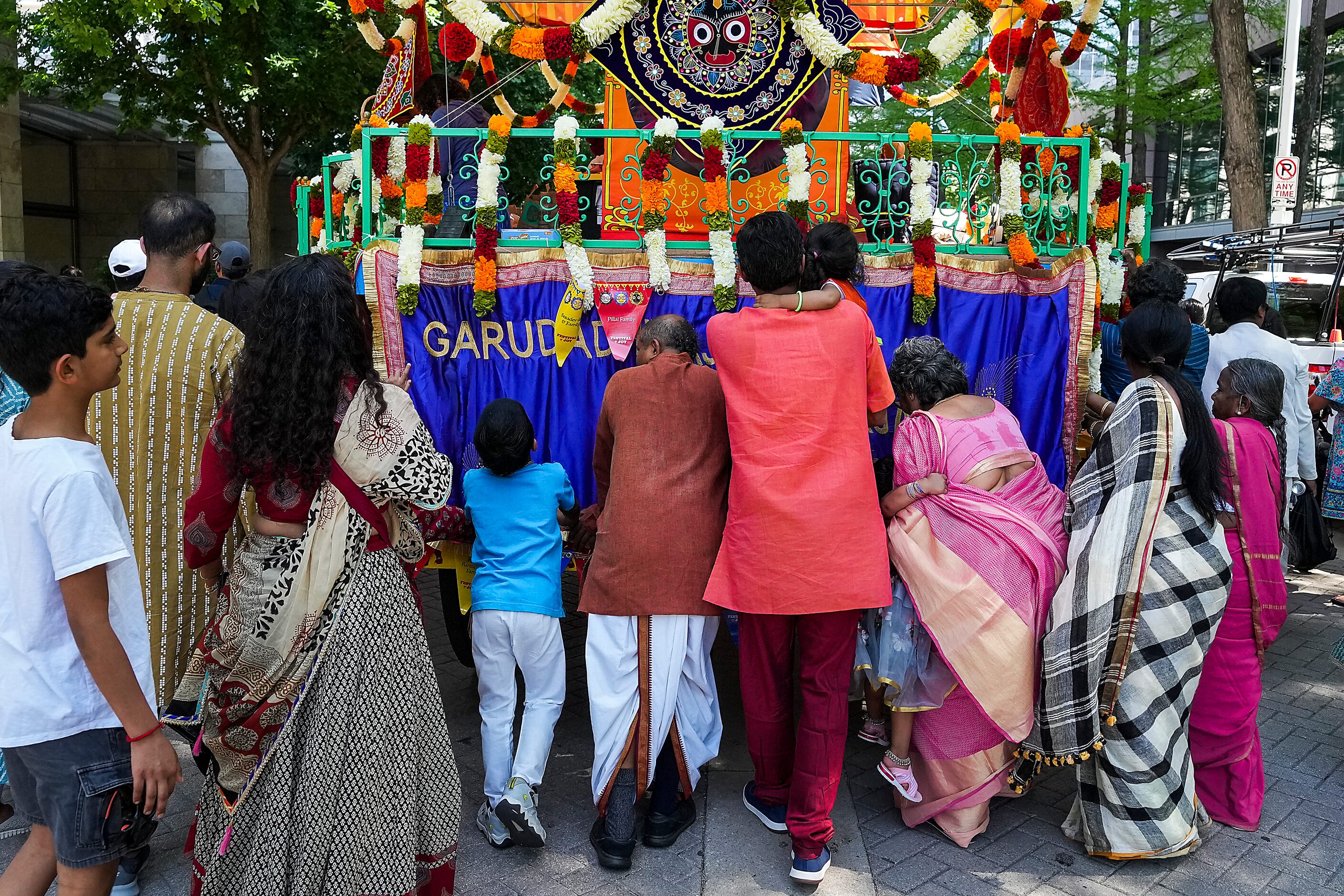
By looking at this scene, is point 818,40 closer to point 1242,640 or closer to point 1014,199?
point 1014,199

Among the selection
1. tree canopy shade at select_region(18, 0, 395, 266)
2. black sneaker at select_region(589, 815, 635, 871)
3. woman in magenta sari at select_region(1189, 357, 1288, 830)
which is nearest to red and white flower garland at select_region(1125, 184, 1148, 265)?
woman in magenta sari at select_region(1189, 357, 1288, 830)

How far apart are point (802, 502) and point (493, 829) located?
4.91 feet

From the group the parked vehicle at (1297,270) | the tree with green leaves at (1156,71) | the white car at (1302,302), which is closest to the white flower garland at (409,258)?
the parked vehicle at (1297,270)

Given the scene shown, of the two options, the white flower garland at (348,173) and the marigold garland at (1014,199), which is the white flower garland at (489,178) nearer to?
the white flower garland at (348,173)

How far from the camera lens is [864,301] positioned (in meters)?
4.24

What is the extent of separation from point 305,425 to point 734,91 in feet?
10.1

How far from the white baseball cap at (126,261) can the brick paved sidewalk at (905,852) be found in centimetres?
203

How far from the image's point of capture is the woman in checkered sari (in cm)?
325

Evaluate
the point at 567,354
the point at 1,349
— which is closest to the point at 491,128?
the point at 567,354

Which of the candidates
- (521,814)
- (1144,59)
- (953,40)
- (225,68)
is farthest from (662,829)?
(1144,59)

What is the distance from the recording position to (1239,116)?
30.9ft

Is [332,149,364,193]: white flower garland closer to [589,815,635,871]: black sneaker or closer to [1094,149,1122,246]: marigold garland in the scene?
[589,815,635,871]: black sneaker

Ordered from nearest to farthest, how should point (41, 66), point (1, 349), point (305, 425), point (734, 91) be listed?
point (1, 349)
point (305, 425)
point (734, 91)
point (41, 66)

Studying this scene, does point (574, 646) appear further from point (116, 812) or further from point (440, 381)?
point (116, 812)
